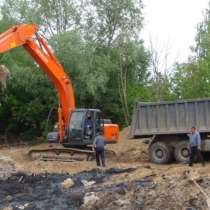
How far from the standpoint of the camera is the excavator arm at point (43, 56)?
21562mm

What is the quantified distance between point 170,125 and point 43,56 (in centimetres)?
556

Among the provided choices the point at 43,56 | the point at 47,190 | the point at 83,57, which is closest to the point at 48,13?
the point at 83,57

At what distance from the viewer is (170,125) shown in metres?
21.7

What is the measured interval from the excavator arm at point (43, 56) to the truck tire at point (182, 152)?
174 inches

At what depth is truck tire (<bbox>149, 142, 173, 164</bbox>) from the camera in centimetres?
2200

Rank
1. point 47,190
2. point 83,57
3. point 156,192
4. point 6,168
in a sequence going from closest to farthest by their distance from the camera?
point 156,192
point 47,190
point 6,168
point 83,57

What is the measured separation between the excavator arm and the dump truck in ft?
9.18

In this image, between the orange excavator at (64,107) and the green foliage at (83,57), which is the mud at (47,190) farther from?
the green foliage at (83,57)

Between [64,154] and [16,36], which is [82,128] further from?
[16,36]

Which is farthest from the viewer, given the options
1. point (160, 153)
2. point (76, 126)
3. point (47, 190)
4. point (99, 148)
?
point (76, 126)

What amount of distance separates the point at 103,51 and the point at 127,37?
1.88m

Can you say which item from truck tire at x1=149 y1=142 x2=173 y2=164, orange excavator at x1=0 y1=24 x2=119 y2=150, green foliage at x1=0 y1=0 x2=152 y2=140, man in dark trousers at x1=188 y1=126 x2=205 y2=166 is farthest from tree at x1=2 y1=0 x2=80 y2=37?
man in dark trousers at x1=188 y1=126 x2=205 y2=166

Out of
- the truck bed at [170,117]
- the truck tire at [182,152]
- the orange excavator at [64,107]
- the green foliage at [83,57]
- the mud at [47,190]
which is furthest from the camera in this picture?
the green foliage at [83,57]

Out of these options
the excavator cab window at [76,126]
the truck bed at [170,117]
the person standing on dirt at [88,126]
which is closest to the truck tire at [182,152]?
the truck bed at [170,117]
